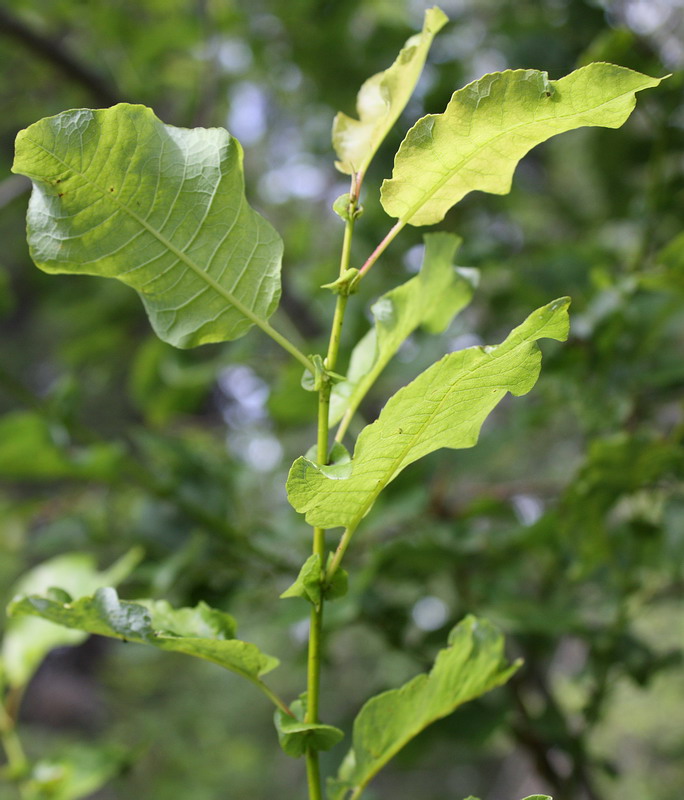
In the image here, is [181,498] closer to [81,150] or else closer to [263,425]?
[81,150]

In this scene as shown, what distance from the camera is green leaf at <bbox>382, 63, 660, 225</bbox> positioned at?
0.31 metres

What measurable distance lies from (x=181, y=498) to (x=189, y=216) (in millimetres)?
485

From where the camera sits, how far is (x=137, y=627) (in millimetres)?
349

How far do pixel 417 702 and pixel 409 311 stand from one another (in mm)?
202

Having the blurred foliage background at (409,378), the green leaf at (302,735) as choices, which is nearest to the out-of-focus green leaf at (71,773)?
the blurred foliage background at (409,378)

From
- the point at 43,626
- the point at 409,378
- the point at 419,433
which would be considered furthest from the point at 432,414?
the point at 409,378

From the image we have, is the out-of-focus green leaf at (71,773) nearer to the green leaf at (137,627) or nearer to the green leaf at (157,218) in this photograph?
the green leaf at (137,627)

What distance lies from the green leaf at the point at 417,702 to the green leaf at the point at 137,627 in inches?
2.6

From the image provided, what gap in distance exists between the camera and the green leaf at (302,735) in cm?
34

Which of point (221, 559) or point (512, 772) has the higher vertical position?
point (221, 559)

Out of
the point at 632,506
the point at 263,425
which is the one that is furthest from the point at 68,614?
the point at 263,425

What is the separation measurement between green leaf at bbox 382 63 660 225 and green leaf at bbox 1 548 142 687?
43 cm

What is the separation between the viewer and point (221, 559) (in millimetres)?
798

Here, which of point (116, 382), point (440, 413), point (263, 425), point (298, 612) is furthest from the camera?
point (116, 382)
